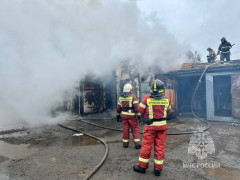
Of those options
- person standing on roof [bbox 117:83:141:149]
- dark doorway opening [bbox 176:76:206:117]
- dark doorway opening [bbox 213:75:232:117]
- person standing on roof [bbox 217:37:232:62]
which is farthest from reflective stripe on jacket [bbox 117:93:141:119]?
person standing on roof [bbox 217:37:232:62]

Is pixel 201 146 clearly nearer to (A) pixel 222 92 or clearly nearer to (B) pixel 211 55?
(A) pixel 222 92

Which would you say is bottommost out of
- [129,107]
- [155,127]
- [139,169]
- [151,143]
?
[139,169]

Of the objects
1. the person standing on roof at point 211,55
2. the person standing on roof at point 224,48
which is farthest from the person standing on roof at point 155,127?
the person standing on roof at point 211,55

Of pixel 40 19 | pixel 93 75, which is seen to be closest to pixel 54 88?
pixel 93 75

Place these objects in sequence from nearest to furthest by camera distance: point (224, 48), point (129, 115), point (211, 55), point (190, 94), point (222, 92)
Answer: point (129, 115) < point (224, 48) < point (222, 92) < point (190, 94) < point (211, 55)

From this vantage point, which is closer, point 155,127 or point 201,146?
point 155,127

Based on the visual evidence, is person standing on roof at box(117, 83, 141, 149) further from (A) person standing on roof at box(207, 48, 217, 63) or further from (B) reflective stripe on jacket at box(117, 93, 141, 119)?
(A) person standing on roof at box(207, 48, 217, 63)

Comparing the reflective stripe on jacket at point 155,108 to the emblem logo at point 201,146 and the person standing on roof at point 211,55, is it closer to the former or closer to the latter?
the emblem logo at point 201,146

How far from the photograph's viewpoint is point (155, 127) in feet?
10.4

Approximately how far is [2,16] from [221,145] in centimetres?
784

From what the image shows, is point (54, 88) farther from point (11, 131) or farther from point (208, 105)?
point (208, 105)

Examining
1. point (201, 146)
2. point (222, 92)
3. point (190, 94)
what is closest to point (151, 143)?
point (201, 146)

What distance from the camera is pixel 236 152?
4.08 m

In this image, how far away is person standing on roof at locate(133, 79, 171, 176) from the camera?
315cm
